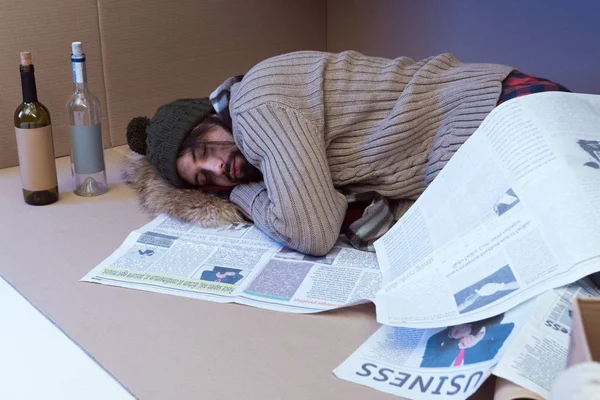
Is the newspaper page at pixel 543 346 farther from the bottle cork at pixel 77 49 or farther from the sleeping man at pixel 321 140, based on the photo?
the bottle cork at pixel 77 49

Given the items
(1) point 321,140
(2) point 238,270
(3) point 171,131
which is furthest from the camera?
(3) point 171,131

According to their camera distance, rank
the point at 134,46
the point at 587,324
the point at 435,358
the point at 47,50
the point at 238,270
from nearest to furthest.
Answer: the point at 587,324, the point at 435,358, the point at 238,270, the point at 47,50, the point at 134,46

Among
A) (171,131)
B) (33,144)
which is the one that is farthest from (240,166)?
(33,144)

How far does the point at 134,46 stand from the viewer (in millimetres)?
1595

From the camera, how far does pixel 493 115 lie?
962 millimetres

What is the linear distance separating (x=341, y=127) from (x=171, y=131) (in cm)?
32

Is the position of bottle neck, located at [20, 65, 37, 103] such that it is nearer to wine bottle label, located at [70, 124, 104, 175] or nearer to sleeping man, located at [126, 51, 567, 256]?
wine bottle label, located at [70, 124, 104, 175]

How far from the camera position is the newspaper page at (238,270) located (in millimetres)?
976

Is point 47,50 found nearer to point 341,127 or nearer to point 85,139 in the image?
point 85,139

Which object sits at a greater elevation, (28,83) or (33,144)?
(28,83)

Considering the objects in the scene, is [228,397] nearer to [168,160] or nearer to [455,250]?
[455,250]

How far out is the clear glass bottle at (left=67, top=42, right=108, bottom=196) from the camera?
4.29ft

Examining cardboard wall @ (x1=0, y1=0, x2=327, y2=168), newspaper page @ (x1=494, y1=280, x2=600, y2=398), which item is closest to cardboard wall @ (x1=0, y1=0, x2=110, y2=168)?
cardboard wall @ (x1=0, y1=0, x2=327, y2=168)

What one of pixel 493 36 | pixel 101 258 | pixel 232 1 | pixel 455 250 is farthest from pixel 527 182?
pixel 232 1
